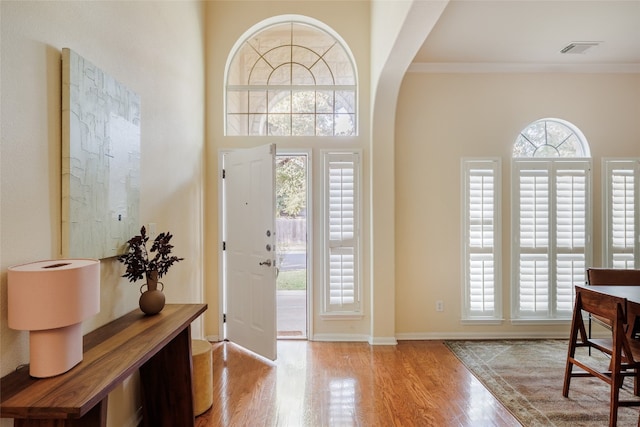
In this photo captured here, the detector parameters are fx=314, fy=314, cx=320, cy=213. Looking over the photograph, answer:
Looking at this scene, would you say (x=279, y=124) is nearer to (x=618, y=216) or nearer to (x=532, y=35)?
(x=532, y=35)

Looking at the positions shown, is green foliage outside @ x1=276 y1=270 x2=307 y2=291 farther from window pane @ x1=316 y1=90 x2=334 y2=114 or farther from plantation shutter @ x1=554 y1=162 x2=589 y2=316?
plantation shutter @ x1=554 y1=162 x2=589 y2=316

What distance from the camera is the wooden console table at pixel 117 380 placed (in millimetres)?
982

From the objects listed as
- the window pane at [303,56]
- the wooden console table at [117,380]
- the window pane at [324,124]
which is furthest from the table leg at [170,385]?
the window pane at [303,56]

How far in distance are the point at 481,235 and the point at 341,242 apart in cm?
157

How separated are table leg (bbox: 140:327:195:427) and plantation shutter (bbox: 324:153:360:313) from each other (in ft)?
5.70

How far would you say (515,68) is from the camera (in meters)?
3.52

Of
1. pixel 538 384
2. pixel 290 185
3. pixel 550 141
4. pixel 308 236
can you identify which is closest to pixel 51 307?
pixel 308 236

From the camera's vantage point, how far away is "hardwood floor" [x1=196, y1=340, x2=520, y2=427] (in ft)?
7.00

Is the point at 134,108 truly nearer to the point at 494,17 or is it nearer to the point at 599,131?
the point at 494,17

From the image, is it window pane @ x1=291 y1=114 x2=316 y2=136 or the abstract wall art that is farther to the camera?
window pane @ x1=291 y1=114 x2=316 y2=136

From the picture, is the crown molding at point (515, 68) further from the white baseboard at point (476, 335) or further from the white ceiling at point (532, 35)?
the white baseboard at point (476, 335)

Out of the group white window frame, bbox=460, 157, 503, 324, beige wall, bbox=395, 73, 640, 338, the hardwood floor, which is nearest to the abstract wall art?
the hardwood floor

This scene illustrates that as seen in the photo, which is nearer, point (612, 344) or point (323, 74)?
point (612, 344)

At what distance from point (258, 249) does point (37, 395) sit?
2069 millimetres
